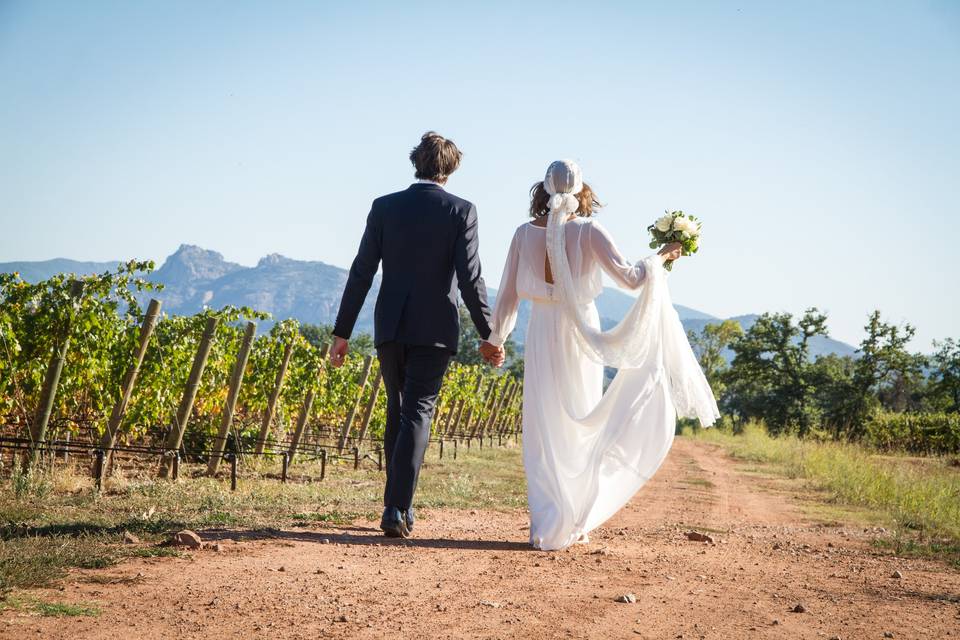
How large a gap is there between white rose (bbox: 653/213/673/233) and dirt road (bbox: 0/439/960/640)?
1958mm

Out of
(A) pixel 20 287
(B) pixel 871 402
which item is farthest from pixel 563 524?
(B) pixel 871 402

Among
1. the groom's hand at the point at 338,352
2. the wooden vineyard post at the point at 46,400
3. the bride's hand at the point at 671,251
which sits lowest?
the wooden vineyard post at the point at 46,400

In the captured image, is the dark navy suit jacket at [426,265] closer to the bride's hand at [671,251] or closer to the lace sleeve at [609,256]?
the lace sleeve at [609,256]

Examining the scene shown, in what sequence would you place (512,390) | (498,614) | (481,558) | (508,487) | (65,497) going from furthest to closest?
(512,390) < (508,487) < (65,497) < (481,558) < (498,614)

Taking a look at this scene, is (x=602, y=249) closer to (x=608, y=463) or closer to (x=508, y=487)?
(x=608, y=463)

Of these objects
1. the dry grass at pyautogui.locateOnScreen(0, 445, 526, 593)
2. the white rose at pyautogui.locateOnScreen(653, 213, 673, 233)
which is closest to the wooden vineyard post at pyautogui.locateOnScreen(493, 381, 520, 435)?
the dry grass at pyautogui.locateOnScreen(0, 445, 526, 593)

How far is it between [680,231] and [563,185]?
93cm

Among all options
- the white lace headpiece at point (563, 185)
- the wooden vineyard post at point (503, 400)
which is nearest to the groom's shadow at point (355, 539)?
the white lace headpiece at point (563, 185)

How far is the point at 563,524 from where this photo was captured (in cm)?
523

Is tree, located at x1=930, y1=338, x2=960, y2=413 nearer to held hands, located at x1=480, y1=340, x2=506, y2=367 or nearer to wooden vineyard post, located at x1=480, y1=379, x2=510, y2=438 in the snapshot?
wooden vineyard post, located at x1=480, y1=379, x2=510, y2=438

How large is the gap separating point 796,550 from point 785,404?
4842cm

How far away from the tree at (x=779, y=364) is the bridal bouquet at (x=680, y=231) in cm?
4759

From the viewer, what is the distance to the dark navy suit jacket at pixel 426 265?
5.34 m

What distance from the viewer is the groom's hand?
5469mm
